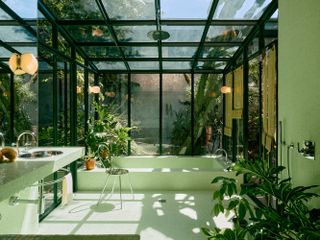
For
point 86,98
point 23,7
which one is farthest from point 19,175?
point 86,98

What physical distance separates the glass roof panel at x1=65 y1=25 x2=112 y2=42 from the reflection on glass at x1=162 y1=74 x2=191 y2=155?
221 cm

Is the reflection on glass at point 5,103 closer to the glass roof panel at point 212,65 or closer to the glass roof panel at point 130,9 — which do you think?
the glass roof panel at point 130,9

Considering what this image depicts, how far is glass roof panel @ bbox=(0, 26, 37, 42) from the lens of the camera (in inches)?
106

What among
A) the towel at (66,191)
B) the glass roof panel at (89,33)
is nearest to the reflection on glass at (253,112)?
the glass roof panel at (89,33)

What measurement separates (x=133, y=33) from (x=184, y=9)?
1.23 meters

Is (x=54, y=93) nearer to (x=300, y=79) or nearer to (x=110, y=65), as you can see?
(x=110, y=65)

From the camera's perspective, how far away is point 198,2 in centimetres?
417

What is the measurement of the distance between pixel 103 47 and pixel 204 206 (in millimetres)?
3841

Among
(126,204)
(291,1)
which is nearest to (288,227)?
(291,1)

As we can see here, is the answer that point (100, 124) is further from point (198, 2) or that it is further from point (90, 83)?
point (198, 2)

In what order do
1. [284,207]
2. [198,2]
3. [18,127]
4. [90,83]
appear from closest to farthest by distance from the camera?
[284,207], [18,127], [198,2], [90,83]

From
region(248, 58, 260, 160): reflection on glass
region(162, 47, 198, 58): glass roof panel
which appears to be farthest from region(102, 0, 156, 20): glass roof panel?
region(248, 58, 260, 160): reflection on glass

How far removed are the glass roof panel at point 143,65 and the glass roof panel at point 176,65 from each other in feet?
0.75

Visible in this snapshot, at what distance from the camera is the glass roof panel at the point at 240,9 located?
3985 mm
